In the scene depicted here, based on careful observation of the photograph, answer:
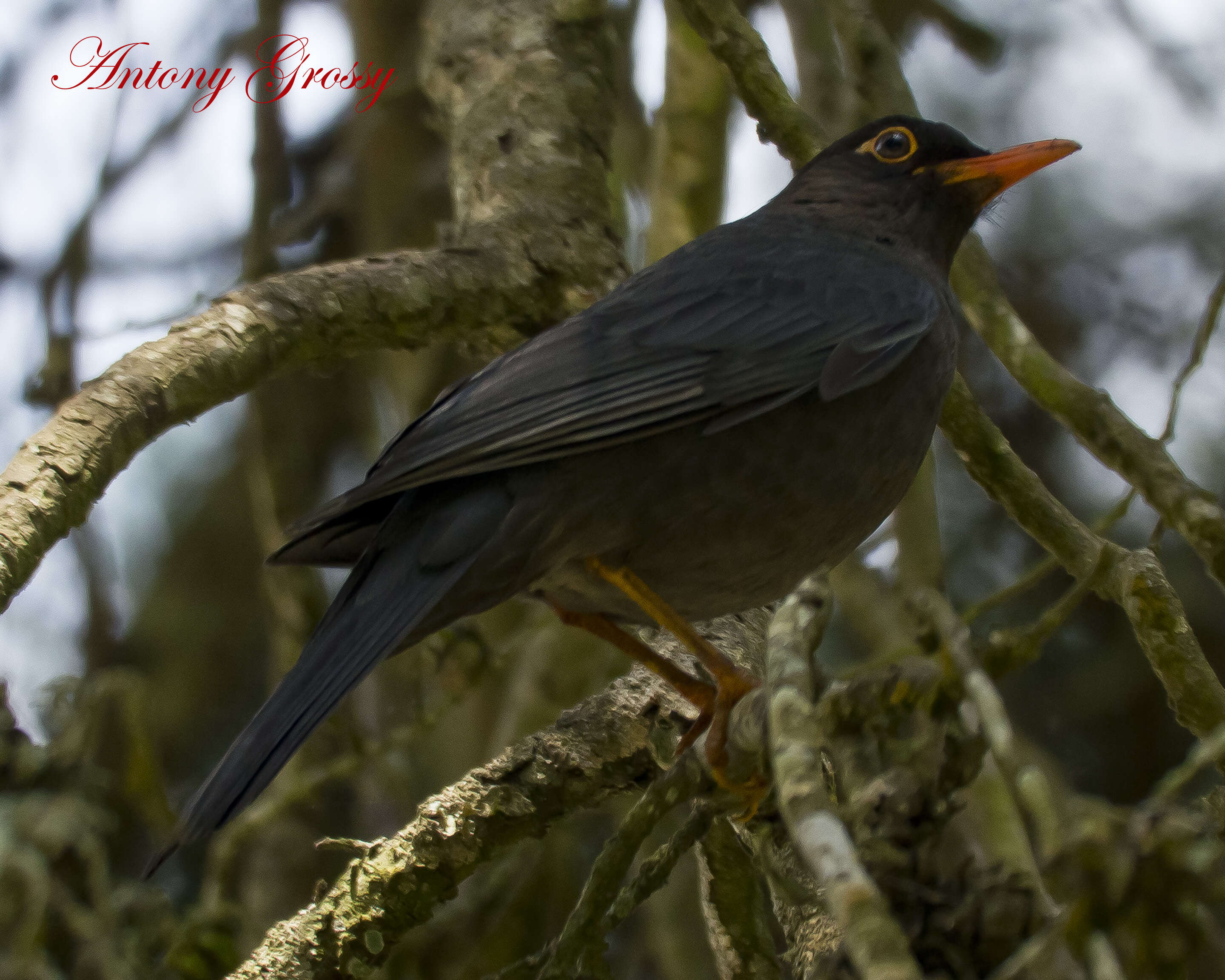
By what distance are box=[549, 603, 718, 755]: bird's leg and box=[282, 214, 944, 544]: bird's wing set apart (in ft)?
2.38

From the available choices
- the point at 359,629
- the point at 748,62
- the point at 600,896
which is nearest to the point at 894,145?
the point at 748,62

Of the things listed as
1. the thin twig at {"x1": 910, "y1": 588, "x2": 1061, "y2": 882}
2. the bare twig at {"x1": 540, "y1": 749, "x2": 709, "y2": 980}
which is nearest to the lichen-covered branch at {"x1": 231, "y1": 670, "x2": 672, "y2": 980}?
the bare twig at {"x1": 540, "y1": 749, "x2": 709, "y2": 980}

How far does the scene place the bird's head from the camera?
4.49m

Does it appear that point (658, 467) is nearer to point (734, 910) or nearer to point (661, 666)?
point (661, 666)

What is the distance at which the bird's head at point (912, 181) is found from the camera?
4.49 m

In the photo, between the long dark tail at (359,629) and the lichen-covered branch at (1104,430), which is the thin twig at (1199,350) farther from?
the long dark tail at (359,629)

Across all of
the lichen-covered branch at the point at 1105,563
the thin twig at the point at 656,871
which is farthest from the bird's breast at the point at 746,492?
the thin twig at the point at 656,871

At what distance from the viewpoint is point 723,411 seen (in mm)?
3627

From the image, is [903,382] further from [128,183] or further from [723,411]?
[128,183]

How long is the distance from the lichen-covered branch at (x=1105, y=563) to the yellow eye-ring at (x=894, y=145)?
1004 millimetres

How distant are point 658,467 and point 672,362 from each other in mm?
344

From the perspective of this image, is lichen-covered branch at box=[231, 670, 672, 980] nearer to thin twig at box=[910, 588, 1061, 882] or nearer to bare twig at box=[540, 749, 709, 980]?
bare twig at box=[540, 749, 709, 980]

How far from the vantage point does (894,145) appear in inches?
182

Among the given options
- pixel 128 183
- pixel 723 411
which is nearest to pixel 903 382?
pixel 723 411
